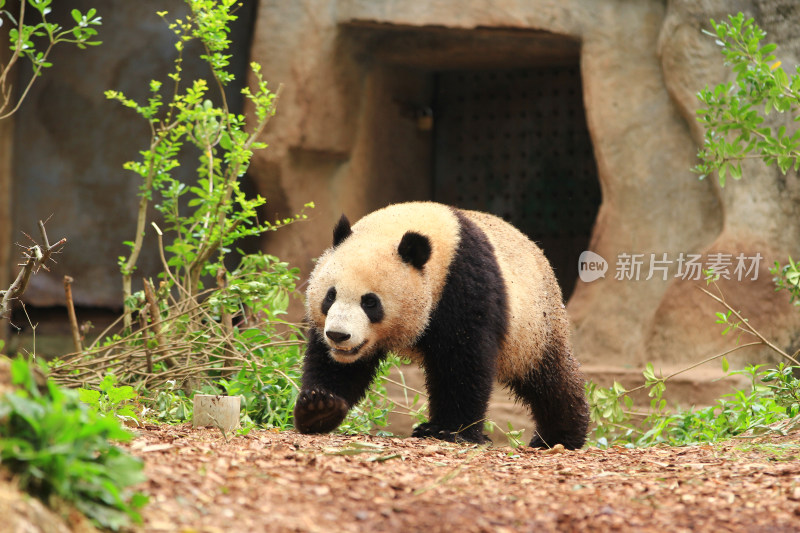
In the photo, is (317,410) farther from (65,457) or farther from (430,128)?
(430,128)

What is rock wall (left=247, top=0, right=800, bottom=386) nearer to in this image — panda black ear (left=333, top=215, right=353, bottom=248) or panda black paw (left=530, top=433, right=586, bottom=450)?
panda black paw (left=530, top=433, right=586, bottom=450)

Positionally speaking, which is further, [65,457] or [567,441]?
[567,441]

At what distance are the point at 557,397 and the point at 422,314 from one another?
4.19ft

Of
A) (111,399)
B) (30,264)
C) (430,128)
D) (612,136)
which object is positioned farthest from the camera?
(430,128)

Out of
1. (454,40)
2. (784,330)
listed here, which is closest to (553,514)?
(784,330)

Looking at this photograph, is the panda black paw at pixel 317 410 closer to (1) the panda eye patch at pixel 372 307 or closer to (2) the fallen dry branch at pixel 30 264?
(1) the panda eye patch at pixel 372 307

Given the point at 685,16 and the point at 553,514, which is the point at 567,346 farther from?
the point at 685,16

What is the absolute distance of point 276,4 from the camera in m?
7.93

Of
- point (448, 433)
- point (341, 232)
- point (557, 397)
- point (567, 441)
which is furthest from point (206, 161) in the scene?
point (567, 441)

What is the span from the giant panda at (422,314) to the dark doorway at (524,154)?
5.21 metres

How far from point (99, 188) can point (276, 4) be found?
2.78 m

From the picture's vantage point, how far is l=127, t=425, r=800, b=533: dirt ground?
212cm

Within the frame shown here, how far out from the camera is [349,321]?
379 centimetres

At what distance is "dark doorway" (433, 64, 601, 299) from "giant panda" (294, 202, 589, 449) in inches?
205
